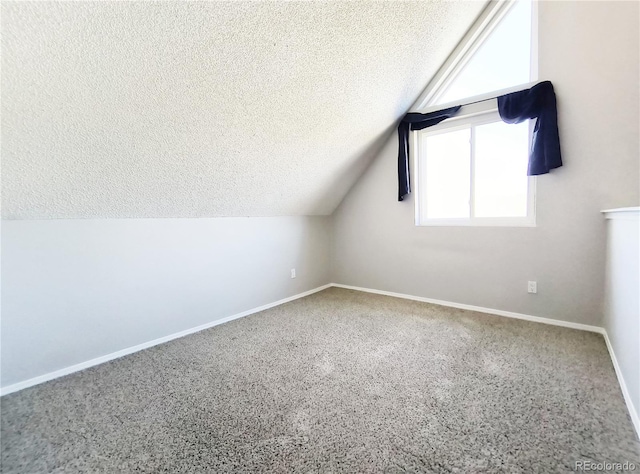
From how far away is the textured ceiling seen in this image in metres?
1.17

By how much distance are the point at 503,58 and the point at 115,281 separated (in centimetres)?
386

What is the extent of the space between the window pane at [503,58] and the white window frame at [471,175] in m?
0.19

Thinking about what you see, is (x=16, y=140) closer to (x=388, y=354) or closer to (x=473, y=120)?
(x=388, y=354)

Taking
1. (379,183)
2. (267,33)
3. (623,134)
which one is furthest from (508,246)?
(267,33)

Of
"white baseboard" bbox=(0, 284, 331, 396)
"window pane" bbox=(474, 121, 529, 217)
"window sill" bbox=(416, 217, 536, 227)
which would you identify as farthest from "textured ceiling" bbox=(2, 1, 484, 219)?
"window sill" bbox=(416, 217, 536, 227)

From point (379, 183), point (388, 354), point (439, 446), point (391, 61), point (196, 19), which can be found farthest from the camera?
point (379, 183)

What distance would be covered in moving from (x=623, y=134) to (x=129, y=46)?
3.25 m

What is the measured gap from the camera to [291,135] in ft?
7.44

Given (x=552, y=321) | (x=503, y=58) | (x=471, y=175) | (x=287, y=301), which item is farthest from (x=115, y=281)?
(x=503, y=58)

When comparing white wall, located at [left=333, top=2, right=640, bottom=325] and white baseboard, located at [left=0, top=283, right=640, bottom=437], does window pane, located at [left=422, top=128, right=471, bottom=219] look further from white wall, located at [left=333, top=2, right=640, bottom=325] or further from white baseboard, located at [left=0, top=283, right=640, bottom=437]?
white baseboard, located at [left=0, top=283, right=640, bottom=437]

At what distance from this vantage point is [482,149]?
107 inches

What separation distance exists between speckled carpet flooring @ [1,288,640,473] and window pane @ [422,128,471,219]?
4.36 ft

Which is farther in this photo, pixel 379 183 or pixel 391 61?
pixel 379 183

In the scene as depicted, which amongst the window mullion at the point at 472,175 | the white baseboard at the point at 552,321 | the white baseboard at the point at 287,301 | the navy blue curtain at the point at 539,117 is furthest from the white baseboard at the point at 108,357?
the navy blue curtain at the point at 539,117
